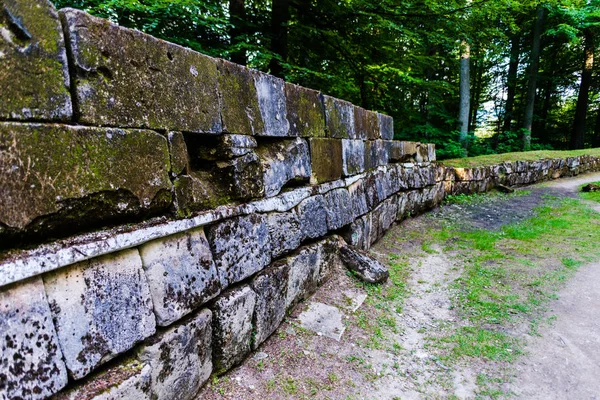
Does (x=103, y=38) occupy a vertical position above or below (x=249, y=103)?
above

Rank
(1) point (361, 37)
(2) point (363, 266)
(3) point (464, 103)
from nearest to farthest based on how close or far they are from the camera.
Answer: (2) point (363, 266) → (1) point (361, 37) → (3) point (464, 103)

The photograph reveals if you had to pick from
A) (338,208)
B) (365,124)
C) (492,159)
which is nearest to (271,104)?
(338,208)

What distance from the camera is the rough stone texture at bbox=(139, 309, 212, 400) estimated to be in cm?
157

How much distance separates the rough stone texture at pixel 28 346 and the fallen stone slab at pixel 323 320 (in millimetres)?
1843

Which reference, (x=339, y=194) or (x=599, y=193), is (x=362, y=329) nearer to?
(x=339, y=194)

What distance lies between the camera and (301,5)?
695cm

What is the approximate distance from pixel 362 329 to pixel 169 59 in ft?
8.21

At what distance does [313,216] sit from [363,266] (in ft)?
3.05

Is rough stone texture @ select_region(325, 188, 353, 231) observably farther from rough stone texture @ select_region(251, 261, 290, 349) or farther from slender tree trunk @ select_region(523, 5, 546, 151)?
slender tree trunk @ select_region(523, 5, 546, 151)

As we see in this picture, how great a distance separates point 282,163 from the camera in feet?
9.10

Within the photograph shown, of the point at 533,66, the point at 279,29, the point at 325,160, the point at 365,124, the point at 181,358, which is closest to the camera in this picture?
the point at 181,358

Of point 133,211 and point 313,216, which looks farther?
point 313,216

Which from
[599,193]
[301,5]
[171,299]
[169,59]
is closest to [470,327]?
[171,299]

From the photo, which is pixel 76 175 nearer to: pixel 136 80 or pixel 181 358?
pixel 136 80
